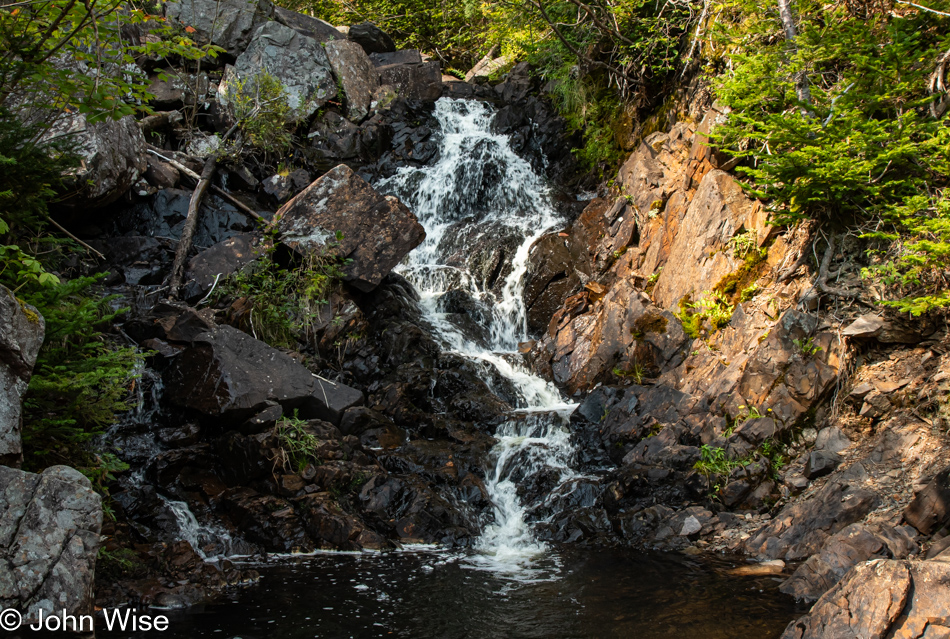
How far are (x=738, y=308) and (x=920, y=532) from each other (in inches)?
163

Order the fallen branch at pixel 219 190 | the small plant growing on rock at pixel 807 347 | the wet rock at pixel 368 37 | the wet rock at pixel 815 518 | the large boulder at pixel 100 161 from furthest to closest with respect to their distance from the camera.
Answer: the wet rock at pixel 368 37 < the fallen branch at pixel 219 190 < the large boulder at pixel 100 161 < the small plant growing on rock at pixel 807 347 < the wet rock at pixel 815 518

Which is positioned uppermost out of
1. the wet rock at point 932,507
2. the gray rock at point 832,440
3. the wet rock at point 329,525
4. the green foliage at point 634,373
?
the green foliage at point 634,373

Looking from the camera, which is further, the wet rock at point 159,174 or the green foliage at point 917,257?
the wet rock at point 159,174

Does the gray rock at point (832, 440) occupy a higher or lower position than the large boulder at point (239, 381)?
lower

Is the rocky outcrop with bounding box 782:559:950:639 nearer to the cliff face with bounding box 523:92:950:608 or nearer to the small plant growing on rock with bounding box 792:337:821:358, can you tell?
the cliff face with bounding box 523:92:950:608

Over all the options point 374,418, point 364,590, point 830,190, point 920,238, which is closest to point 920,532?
point 920,238

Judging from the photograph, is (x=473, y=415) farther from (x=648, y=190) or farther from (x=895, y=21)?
(x=895, y=21)

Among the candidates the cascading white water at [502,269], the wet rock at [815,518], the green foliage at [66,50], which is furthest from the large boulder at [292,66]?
the wet rock at [815,518]

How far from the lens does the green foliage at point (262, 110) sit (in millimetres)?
14828

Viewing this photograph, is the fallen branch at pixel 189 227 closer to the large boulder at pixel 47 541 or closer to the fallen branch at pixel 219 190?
the fallen branch at pixel 219 190

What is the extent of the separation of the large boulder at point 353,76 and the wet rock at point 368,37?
2.14 meters

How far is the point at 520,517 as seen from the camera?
26.8 ft

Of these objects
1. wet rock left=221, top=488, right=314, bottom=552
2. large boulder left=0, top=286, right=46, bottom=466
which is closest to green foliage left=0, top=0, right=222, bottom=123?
large boulder left=0, top=286, right=46, bottom=466

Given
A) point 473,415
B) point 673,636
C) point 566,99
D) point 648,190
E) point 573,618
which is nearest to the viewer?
Answer: point 673,636
